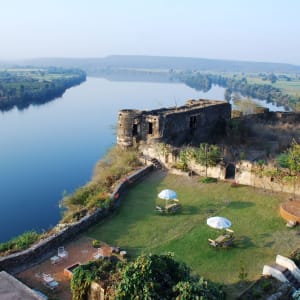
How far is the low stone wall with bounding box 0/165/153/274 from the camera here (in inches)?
Result: 516

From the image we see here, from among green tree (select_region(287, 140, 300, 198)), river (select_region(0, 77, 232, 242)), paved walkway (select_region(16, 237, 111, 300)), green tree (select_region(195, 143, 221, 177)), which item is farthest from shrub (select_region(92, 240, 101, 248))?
river (select_region(0, 77, 232, 242))

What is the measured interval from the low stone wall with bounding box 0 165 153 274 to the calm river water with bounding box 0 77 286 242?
417 inches

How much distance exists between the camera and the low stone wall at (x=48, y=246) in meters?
13.1

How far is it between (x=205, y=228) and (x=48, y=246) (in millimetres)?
5890

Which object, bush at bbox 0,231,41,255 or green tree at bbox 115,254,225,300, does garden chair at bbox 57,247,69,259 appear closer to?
bush at bbox 0,231,41,255

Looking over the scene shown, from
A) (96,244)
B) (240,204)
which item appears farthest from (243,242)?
(96,244)

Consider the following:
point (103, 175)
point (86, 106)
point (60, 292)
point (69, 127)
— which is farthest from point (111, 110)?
point (60, 292)

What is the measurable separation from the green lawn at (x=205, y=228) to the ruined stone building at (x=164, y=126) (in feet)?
20.2

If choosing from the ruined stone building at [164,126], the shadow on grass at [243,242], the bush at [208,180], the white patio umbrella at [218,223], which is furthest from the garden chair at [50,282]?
the ruined stone building at [164,126]

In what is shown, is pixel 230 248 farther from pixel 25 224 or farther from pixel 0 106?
pixel 0 106

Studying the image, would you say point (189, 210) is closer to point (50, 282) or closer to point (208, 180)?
point (208, 180)

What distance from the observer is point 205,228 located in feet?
51.2

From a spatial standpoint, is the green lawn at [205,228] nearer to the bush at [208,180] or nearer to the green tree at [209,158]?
the bush at [208,180]

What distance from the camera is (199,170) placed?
71.1ft
